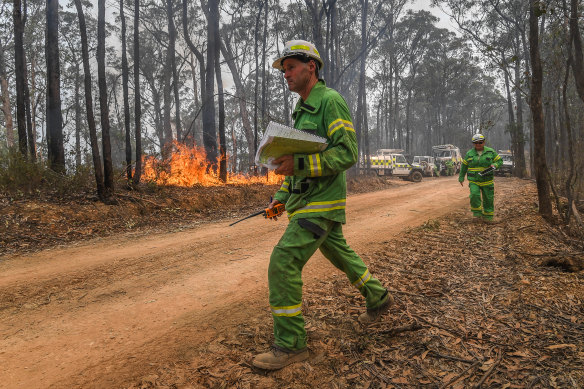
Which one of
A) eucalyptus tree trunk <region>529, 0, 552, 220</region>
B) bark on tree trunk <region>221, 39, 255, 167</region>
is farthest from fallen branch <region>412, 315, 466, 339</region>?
bark on tree trunk <region>221, 39, 255, 167</region>

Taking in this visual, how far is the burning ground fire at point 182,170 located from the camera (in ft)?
38.7

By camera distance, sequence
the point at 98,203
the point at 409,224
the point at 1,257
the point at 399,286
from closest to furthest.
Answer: the point at 399,286
the point at 1,257
the point at 409,224
the point at 98,203

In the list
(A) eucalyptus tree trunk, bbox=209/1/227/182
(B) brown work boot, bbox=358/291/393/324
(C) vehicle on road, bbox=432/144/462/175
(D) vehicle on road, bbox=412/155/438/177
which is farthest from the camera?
(C) vehicle on road, bbox=432/144/462/175

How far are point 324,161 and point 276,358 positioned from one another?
4.47ft

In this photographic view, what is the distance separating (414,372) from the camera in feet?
7.80

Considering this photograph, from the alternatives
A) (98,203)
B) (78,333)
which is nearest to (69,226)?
(98,203)

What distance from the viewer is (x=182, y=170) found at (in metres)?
12.8

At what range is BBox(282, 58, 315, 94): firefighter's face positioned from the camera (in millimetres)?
2607

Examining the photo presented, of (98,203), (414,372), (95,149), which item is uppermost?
(95,149)

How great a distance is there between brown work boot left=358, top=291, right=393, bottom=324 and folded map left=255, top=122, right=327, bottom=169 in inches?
57.5

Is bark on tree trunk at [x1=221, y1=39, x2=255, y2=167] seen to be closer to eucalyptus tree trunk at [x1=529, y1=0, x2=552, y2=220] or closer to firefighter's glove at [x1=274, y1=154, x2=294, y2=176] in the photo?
eucalyptus tree trunk at [x1=529, y1=0, x2=552, y2=220]

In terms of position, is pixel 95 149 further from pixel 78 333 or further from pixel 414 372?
pixel 414 372

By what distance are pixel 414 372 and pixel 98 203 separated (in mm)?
8703

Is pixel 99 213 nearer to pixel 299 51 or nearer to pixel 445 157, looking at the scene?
pixel 299 51
